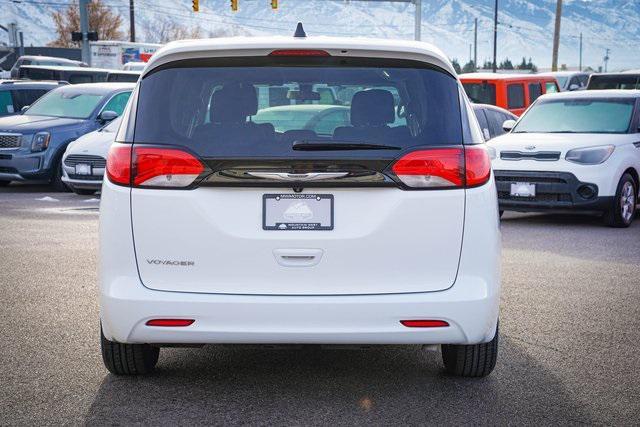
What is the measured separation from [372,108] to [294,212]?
66 cm

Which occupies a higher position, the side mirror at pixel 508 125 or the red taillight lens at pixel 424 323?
the side mirror at pixel 508 125

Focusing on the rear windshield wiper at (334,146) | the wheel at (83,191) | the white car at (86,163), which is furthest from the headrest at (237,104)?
the wheel at (83,191)

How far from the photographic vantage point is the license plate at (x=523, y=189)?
12.9 metres

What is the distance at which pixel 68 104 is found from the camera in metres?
19.0

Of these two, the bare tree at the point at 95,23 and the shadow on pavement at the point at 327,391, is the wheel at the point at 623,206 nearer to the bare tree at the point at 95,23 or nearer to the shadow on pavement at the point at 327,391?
the shadow on pavement at the point at 327,391

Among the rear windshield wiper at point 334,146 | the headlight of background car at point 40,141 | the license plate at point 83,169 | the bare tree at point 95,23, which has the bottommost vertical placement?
the license plate at point 83,169

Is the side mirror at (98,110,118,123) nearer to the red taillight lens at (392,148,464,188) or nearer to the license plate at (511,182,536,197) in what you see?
the license plate at (511,182,536,197)

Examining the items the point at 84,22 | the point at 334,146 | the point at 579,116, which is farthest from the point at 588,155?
the point at 84,22

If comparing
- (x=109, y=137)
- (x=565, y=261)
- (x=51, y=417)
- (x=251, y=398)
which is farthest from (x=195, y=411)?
(x=109, y=137)

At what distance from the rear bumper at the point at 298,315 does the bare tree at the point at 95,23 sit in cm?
8836

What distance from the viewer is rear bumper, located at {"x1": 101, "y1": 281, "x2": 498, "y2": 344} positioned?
15.2 ft

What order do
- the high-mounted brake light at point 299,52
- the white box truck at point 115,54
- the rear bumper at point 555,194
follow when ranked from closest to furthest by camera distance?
the high-mounted brake light at point 299,52 → the rear bumper at point 555,194 → the white box truck at point 115,54

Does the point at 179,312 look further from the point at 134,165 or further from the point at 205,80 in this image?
the point at 205,80

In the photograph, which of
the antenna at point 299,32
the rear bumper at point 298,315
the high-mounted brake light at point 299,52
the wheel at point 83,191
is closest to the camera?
the rear bumper at point 298,315
